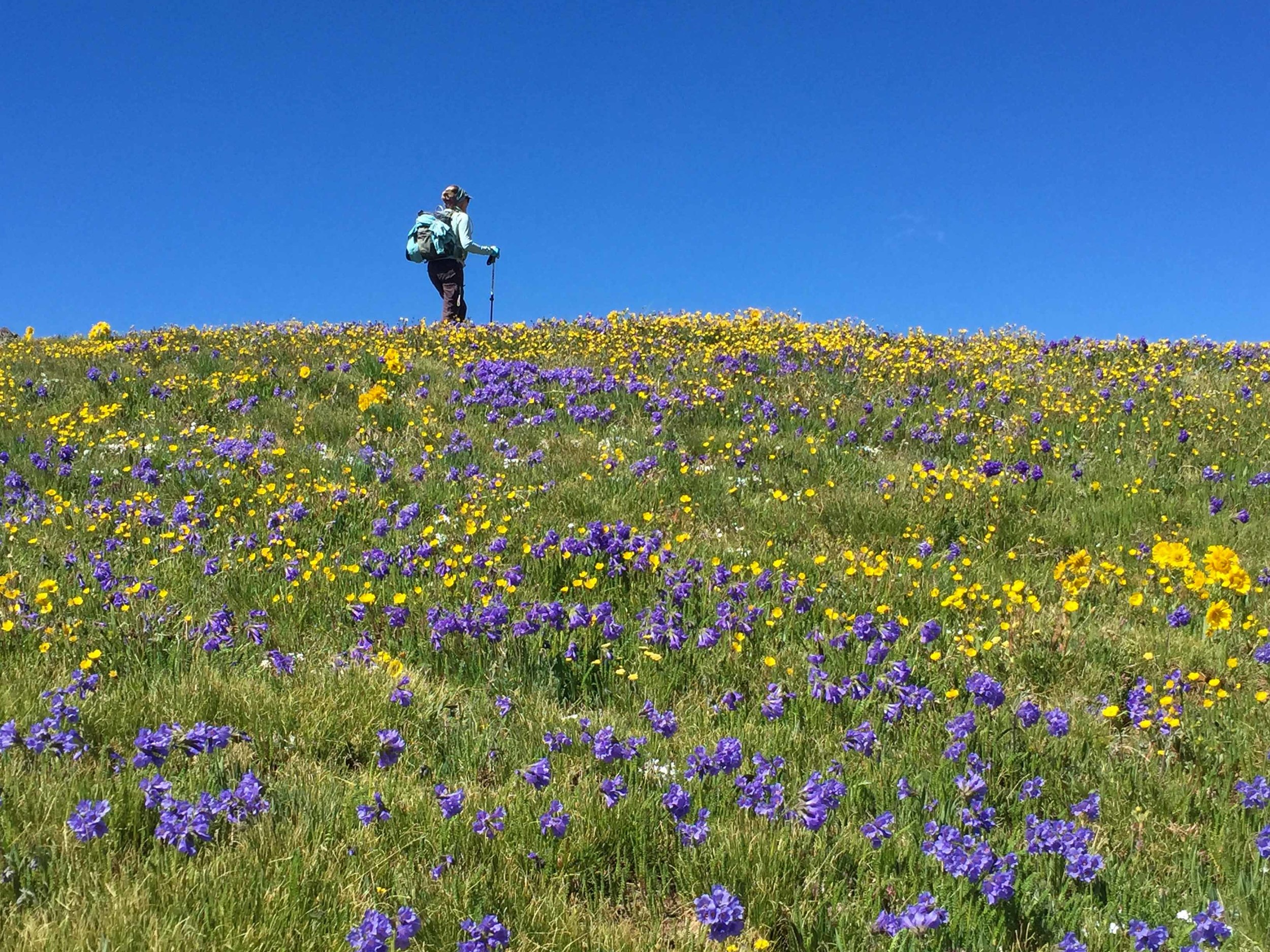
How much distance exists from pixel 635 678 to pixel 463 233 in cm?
1406

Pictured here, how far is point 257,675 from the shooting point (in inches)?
166

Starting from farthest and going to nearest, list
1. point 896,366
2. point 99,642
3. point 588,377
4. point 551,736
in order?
point 896,366 < point 588,377 < point 99,642 < point 551,736

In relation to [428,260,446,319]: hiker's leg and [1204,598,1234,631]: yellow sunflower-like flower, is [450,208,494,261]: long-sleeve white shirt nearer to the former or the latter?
[428,260,446,319]: hiker's leg

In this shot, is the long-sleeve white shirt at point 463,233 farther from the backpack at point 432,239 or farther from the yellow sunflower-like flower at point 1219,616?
the yellow sunflower-like flower at point 1219,616

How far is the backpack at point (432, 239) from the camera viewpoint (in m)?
16.6

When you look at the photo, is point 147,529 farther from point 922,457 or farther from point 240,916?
point 922,457

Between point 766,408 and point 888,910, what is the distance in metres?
7.00

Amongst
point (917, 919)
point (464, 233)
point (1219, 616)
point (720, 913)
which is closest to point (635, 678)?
point (720, 913)

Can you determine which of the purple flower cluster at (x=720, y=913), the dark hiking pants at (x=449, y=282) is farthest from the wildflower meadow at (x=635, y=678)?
the dark hiking pants at (x=449, y=282)

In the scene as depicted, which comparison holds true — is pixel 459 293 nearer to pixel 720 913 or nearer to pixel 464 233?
pixel 464 233

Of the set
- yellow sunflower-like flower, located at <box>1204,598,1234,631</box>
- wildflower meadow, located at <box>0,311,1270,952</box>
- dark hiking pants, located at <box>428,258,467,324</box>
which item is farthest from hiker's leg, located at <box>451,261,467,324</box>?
yellow sunflower-like flower, located at <box>1204,598,1234,631</box>

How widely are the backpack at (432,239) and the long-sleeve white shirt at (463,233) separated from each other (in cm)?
5

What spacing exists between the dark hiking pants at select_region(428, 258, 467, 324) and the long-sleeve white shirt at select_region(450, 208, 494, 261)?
0.77 ft

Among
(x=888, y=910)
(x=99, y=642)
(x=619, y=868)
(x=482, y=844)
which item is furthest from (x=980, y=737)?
(x=99, y=642)
